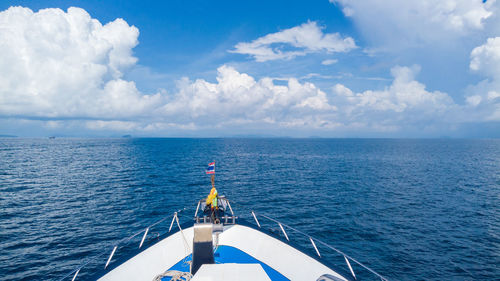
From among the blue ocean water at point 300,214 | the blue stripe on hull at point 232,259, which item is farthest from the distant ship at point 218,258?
the blue ocean water at point 300,214

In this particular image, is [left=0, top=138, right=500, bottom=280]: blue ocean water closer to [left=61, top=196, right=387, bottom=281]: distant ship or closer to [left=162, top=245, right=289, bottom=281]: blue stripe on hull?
[left=61, top=196, right=387, bottom=281]: distant ship

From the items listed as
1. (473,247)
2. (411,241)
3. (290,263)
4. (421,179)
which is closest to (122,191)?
(290,263)

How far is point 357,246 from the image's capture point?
20.4 metres

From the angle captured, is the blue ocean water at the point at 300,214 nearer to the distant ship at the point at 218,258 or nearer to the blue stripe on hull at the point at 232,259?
the distant ship at the point at 218,258

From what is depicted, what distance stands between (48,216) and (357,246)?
33.2 metres

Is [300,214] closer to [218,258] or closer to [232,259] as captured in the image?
[232,259]

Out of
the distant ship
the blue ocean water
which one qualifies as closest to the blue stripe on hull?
the distant ship

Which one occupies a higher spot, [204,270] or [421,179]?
[204,270]

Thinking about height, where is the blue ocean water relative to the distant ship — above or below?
below

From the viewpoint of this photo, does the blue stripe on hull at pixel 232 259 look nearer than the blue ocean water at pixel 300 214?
Yes

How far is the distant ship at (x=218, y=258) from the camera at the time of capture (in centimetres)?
920

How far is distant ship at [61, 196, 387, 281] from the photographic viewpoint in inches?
362

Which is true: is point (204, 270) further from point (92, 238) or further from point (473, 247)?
point (473, 247)

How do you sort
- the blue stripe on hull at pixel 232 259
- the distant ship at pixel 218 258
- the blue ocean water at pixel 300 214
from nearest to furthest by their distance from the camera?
the distant ship at pixel 218 258 → the blue stripe on hull at pixel 232 259 → the blue ocean water at pixel 300 214
